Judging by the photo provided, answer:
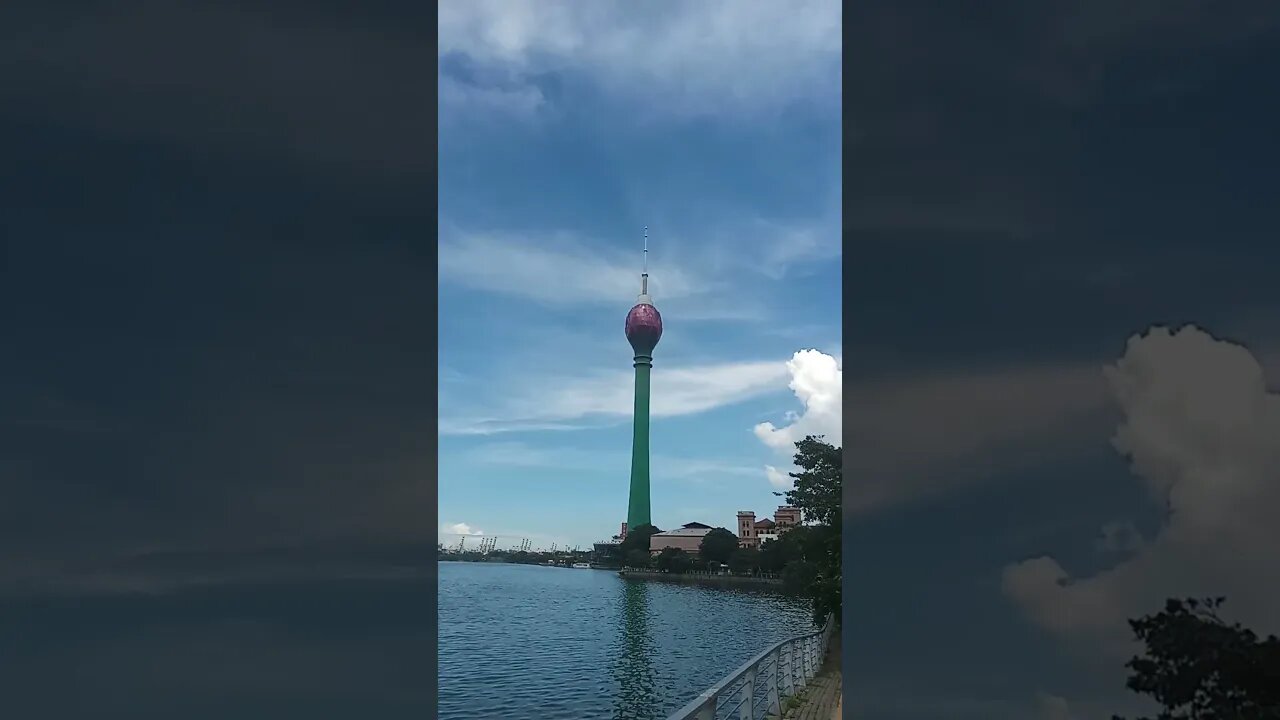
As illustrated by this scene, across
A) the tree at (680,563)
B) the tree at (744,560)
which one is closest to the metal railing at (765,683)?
the tree at (744,560)

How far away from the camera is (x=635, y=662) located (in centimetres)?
834

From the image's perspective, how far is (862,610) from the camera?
1957 mm

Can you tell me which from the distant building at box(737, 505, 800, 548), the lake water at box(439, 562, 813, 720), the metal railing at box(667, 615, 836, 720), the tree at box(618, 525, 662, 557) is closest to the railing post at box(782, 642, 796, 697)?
the metal railing at box(667, 615, 836, 720)

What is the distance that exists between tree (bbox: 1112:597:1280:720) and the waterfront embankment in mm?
6214

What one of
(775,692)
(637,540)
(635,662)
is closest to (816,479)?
(775,692)

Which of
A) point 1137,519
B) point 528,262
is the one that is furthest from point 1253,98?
point 528,262

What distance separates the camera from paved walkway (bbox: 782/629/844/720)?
10.8ft

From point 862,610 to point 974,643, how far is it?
242 mm

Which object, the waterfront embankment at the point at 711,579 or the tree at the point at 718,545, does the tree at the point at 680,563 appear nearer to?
the waterfront embankment at the point at 711,579

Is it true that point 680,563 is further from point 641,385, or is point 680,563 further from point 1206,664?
point 641,385

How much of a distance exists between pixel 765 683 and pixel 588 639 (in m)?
5.68

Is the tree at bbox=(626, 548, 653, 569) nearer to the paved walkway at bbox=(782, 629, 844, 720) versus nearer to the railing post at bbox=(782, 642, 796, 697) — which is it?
the paved walkway at bbox=(782, 629, 844, 720)
